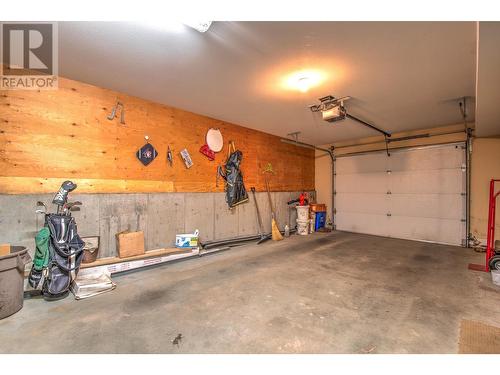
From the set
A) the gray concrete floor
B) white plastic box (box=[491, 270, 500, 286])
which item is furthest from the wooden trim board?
white plastic box (box=[491, 270, 500, 286])

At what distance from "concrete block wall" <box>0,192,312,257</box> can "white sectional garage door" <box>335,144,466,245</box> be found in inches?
120

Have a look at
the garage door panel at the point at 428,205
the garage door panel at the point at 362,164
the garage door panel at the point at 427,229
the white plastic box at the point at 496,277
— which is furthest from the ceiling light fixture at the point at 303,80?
the garage door panel at the point at 427,229

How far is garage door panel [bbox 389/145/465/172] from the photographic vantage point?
5.07 meters

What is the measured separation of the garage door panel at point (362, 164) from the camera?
616 centimetres

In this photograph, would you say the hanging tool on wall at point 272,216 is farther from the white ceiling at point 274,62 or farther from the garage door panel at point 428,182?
the garage door panel at point 428,182

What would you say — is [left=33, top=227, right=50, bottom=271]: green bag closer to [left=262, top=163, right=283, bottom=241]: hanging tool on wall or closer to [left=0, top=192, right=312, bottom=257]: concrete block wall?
[left=0, top=192, right=312, bottom=257]: concrete block wall

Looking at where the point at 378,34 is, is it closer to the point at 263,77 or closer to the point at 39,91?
the point at 263,77

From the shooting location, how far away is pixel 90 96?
3.22 m

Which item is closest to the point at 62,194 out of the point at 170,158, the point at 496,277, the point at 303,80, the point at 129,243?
the point at 129,243

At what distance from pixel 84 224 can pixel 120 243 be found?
523 millimetres

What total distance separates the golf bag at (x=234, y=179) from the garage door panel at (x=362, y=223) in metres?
3.49

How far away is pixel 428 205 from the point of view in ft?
17.8

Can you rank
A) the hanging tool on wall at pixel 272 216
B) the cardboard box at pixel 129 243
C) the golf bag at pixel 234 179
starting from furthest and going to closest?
the hanging tool on wall at pixel 272 216 → the golf bag at pixel 234 179 → the cardboard box at pixel 129 243

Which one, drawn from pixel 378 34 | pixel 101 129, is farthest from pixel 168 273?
pixel 378 34
